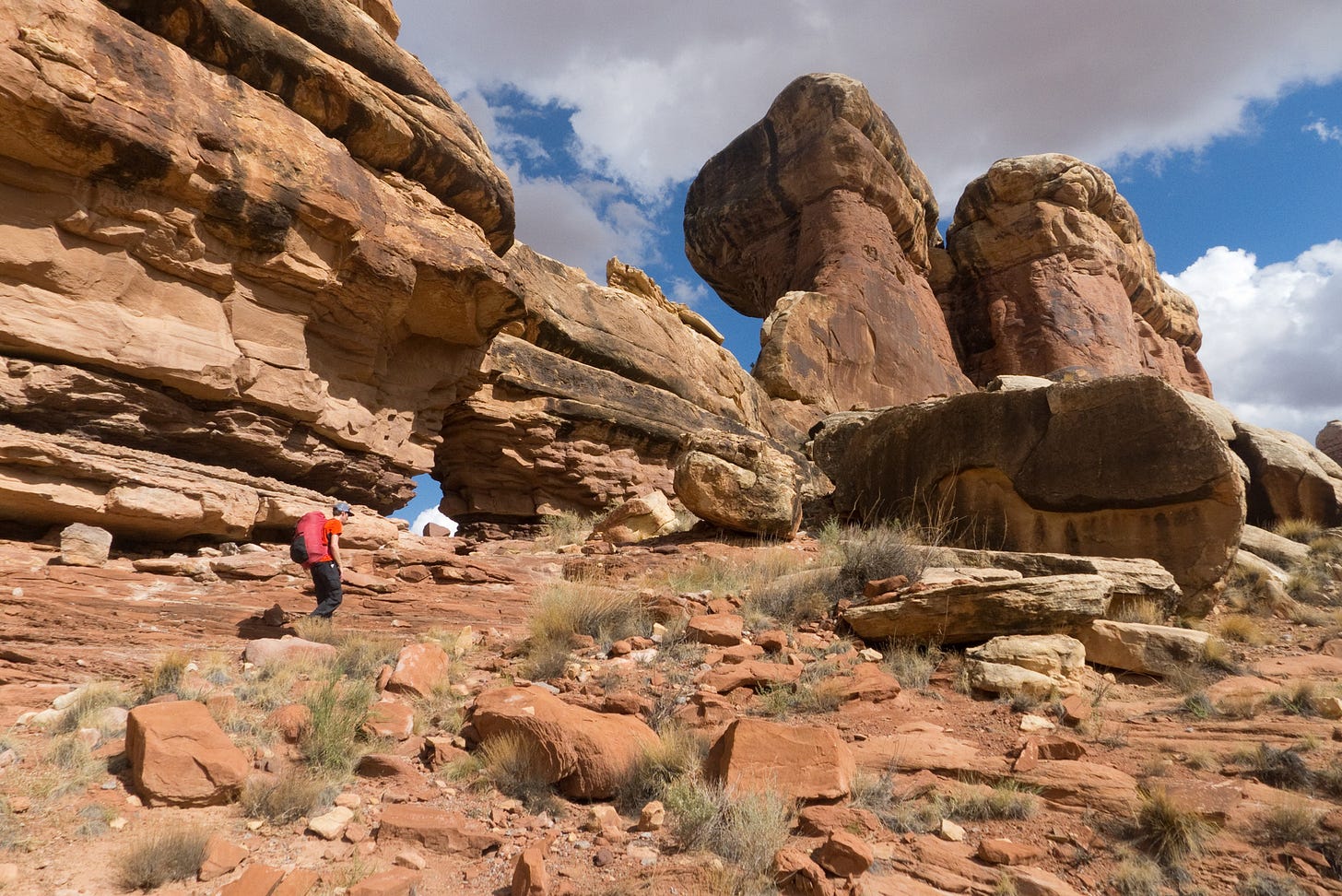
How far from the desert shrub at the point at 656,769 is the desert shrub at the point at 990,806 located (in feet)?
3.78

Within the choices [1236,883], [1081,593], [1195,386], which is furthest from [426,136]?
[1195,386]

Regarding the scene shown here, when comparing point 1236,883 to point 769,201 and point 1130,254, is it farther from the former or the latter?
point 1130,254

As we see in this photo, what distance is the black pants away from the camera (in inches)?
238

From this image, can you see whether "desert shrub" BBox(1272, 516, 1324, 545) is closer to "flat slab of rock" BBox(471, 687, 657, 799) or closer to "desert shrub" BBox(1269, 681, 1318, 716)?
"desert shrub" BBox(1269, 681, 1318, 716)

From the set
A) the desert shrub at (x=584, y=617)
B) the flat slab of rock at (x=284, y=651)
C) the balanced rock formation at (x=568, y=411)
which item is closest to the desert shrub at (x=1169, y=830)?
the desert shrub at (x=584, y=617)

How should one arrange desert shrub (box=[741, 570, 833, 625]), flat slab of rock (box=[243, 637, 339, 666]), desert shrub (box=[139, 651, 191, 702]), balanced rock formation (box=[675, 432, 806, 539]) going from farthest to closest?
balanced rock formation (box=[675, 432, 806, 539]) < desert shrub (box=[741, 570, 833, 625]) < flat slab of rock (box=[243, 637, 339, 666]) < desert shrub (box=[139, 651, 191, 702])

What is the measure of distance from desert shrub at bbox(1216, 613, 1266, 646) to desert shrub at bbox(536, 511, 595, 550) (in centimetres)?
756

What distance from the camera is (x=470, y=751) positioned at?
394 cm

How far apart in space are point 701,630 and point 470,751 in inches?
86.3

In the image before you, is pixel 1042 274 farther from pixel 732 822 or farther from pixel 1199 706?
pixel 732 822

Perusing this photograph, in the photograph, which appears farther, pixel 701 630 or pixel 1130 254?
pixel 1130 254

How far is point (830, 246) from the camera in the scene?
2311 cm

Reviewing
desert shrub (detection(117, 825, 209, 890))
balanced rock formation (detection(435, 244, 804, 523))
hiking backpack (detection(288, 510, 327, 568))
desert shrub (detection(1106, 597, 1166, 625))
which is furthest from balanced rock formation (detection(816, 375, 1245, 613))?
desert shrub (detection(117, 825, 209, 890))

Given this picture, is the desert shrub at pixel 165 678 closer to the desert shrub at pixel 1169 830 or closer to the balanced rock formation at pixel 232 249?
the balanced rock formation at pixel 232 249
